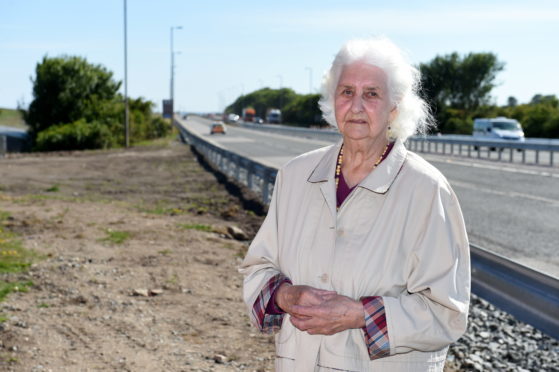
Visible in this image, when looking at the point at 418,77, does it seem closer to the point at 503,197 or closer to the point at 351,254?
the point at 351,254

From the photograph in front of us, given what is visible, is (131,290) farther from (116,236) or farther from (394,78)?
(394,78)

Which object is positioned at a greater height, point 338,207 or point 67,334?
point 338,207

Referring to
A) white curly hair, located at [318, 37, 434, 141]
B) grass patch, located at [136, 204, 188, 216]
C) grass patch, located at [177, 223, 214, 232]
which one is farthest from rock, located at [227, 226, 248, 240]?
white curly hair, located at [318, 37, 434, 141]

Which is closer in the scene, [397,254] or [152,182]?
[397,254]

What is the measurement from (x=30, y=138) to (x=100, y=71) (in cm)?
778

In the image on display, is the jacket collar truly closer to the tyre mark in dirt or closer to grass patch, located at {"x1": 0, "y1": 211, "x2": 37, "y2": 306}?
the tyre mark in dirt

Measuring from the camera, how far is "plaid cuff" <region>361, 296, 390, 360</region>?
99.3 inches

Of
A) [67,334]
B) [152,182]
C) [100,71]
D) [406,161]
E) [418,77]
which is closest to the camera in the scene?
[406,161]

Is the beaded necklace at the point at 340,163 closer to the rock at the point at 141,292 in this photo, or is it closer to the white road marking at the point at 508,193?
the rock at the point at 141,292

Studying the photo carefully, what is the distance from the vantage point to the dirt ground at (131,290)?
5.42m

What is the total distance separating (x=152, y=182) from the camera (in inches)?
826

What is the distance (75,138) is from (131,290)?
130 ft

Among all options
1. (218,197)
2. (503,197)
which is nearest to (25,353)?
(218,197)

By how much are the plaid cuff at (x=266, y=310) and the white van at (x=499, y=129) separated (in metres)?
39.0
